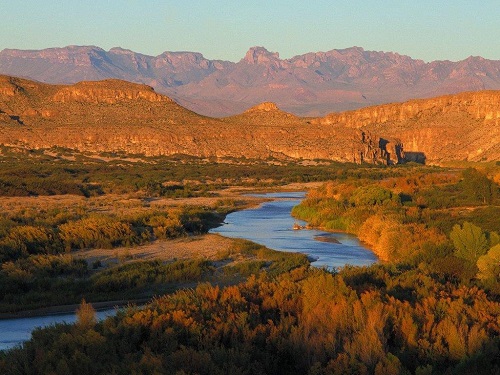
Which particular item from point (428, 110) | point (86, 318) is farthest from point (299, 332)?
point (428, 110)

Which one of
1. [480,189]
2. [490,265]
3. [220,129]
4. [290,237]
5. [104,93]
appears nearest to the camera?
[490,265]

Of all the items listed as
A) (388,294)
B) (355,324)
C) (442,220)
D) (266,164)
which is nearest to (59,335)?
(355,324)

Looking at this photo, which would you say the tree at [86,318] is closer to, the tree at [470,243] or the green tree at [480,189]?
the tree at [470,243]

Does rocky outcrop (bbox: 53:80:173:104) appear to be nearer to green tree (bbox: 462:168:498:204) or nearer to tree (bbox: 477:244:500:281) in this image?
green tree (bbox: 462:168:498:204)

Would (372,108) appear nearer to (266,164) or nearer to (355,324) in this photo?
(266,164)

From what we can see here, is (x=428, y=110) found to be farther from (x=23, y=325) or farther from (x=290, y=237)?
(x=23, y=325)

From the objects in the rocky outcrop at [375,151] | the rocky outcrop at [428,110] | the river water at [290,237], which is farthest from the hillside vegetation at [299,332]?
the rocky outcrop at [428,110]
